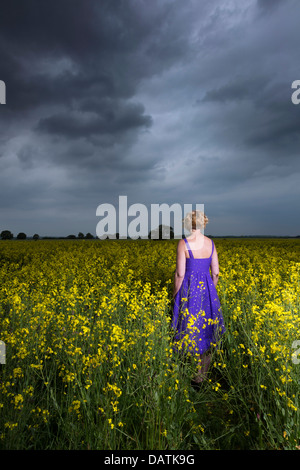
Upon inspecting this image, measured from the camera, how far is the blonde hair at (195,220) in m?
4.18

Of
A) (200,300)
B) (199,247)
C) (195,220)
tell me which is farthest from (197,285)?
(195,220)

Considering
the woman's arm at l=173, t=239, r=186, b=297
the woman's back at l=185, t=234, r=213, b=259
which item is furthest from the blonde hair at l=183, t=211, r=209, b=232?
the woman's arm at l=173, t=239, r=186, b=297

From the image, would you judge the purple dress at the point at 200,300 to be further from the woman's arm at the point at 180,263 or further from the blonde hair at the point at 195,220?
the blonde hair at the point at 195,220

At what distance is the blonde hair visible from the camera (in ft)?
13.7

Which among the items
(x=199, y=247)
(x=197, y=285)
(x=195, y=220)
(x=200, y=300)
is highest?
(x=195, y=220)

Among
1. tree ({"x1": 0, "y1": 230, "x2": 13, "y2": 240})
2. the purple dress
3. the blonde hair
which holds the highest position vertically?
tree ({"x1": 0, "y1": 230, "x2": 13, "y2": 240})

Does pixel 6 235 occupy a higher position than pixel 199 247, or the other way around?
pixel 6 235

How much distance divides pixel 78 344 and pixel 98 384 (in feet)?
1.82

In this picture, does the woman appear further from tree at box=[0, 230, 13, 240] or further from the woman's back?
tree at box=[0, 230, 13, 240]

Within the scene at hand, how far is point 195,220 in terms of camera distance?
13.7 ft

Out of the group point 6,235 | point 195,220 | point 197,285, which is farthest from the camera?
point 6,235

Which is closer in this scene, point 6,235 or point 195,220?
point 195,220

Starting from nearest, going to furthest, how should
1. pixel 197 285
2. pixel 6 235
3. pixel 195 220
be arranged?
pixel 195 220, pixel 197 285, pixel 6 235

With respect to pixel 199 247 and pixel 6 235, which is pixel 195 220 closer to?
pixel 199 247
